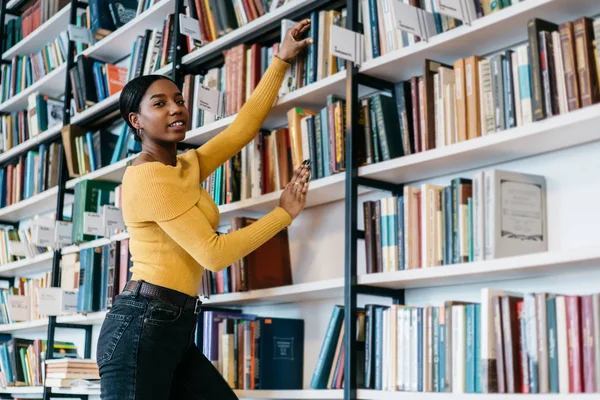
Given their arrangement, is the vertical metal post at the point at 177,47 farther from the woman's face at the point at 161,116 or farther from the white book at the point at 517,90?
the white book at the point at 517,90

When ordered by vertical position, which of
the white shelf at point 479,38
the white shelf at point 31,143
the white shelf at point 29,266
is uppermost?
the white shelf at point 31,143

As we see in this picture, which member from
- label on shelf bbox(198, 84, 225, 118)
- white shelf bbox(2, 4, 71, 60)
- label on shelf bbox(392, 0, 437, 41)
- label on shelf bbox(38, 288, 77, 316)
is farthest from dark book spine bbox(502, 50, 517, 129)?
white shelf bbox(2, 4, 71, 60)

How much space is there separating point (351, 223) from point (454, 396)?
24.3 inches

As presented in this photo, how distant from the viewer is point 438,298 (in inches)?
97.3

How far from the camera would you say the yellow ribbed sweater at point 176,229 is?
79.0 inches

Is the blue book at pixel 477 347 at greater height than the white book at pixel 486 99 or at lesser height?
lesser

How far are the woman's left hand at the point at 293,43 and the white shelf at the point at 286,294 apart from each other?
0.71m

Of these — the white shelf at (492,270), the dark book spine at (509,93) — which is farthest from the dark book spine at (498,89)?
the white shelf at (492,270)

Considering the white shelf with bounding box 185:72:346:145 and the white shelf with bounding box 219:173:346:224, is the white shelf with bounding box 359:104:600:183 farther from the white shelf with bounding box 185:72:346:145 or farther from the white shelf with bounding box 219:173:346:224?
the white shelf with bounding box 185:72:346:145

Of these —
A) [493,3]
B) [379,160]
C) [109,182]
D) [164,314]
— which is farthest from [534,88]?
[109,182]

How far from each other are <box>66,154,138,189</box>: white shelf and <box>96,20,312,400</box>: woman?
1.17 metres

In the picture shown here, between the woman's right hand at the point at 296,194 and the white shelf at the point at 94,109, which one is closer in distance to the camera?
the woman's right hand at the point at 296,194

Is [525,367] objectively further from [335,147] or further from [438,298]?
[335,147]

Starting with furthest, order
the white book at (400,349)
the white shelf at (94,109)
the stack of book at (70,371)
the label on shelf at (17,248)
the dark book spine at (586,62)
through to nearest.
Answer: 1. the label on shelf at (17,248)
2. the white shelf at (94,109)
3. the stack of book at (70,371)
4. the white book at (400,349)
5. the dark book spine at (586,62)
